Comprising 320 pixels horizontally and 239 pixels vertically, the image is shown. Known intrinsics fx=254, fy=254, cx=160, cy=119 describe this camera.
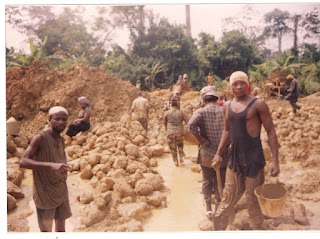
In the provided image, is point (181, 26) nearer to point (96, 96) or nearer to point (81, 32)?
point (81, 32)

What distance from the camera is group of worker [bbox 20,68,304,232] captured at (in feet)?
8.41

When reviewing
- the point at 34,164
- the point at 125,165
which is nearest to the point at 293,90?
the point at 125,165

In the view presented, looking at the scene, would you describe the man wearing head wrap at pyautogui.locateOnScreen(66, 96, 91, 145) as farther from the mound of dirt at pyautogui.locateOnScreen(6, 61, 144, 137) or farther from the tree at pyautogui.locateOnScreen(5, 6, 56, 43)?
the tree at pyautogui.locateOnScreen(5, 6, 56, 43)

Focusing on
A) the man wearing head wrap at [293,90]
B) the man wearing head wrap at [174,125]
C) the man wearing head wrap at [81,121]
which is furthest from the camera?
the man wearing head wrap at [174,125]

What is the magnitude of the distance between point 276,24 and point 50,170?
11.7 feet

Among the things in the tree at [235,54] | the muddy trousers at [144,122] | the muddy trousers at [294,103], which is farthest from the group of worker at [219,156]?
the muddy trousers at [144,122]

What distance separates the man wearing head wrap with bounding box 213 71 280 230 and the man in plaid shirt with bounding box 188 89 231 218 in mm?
139

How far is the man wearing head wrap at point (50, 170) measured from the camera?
7.98ft

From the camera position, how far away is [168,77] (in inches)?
171

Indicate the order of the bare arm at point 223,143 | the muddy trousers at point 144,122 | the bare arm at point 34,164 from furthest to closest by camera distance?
the muddy trousers at point 144,122 < the bare arm at point 223,143 < the bare arm at point 34,164

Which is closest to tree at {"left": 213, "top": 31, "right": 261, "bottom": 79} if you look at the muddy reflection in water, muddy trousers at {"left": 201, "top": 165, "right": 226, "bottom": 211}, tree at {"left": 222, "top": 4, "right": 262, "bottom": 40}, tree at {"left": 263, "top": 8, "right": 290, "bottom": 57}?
tree at {"left": 222, "top": 4, "right": 262, "bottom": 40}

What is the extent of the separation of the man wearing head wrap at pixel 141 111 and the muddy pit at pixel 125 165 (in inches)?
6.5

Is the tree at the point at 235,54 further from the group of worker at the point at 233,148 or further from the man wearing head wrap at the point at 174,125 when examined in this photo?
the group of worker at the point at 233,148

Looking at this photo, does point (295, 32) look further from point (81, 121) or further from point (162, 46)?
point (81, 121)
